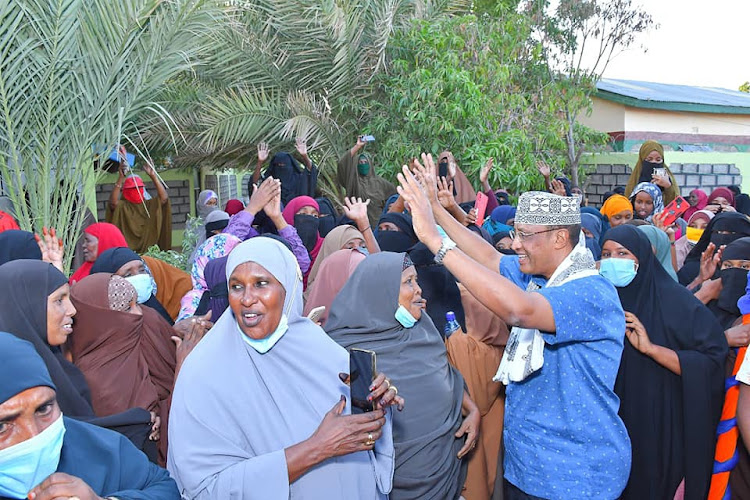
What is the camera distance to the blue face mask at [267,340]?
2.36 m

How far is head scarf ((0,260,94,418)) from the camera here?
103 inches

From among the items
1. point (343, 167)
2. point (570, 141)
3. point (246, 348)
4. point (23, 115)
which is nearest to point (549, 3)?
point (570, 141)

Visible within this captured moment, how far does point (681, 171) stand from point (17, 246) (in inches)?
482

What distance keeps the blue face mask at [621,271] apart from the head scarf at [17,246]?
3050 millimetres

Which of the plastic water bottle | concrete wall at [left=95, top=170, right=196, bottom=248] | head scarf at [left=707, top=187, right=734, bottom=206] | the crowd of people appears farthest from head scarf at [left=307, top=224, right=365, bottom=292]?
concrete wall at [left=95, top=170, right=196, bottom=248]

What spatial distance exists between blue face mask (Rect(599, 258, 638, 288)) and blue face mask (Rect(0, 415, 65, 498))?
2.58m

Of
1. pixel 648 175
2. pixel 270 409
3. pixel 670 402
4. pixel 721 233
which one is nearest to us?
pixel 270 409

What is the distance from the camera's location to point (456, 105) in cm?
812

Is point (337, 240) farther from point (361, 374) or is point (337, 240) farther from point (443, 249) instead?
point (361, 374)

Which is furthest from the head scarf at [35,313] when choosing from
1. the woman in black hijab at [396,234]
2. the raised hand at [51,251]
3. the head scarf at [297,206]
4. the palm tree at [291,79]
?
the palm tree at [291,79]

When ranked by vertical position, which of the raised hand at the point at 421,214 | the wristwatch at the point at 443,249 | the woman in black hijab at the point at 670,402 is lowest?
the woman in black hijab at the point at 670,402

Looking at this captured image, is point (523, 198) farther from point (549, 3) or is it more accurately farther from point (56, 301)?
point (549, 3)

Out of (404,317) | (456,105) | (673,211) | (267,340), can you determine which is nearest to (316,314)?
(404,317)

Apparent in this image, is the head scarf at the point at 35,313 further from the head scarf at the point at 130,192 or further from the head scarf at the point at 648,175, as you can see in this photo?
the head scarf at the point at 648,175
